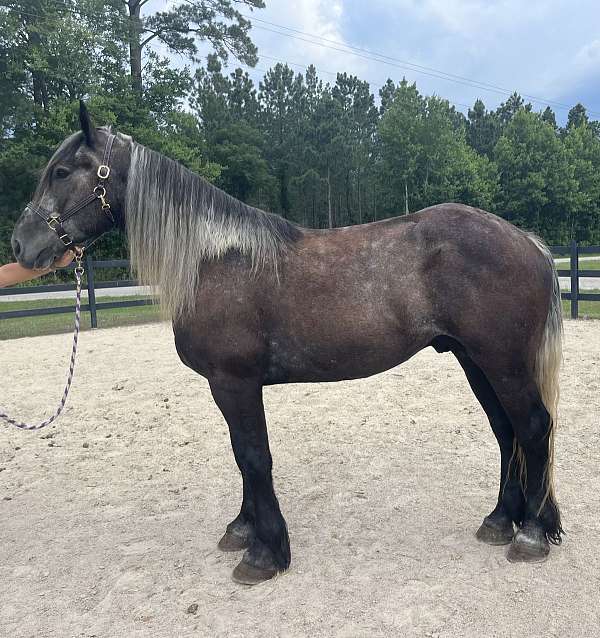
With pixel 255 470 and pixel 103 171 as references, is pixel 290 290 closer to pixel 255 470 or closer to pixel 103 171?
pixel 255 470

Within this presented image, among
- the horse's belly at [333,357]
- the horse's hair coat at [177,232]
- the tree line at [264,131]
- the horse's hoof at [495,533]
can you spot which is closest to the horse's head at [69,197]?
the horse's hair coat at [177,232]

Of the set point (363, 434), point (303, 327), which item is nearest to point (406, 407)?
point (363, 434)

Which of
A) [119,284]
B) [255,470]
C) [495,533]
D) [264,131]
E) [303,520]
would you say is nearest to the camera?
[255,470]

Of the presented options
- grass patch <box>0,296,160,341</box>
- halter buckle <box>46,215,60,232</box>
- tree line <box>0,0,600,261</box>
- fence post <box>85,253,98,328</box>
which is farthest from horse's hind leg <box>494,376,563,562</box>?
tree line <box>0,0,600,261</box>

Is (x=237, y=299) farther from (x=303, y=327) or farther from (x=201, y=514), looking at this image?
(x=201, y=514)

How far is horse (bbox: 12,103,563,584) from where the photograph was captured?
246cm

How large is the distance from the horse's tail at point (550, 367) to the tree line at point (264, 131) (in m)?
20.8

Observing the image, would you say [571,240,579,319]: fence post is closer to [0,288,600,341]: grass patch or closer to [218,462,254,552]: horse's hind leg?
[0,288,600,341]: grass patch

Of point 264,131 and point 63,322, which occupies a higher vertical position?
point 264,131

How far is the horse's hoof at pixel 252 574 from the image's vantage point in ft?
8.27

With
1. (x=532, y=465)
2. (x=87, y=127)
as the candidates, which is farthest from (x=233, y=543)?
(x=87, y=127)

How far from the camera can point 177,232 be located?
258 centimetres

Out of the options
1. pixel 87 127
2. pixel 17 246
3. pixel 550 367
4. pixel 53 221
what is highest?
pixel 87 127

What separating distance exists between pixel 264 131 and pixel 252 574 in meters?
44.3
